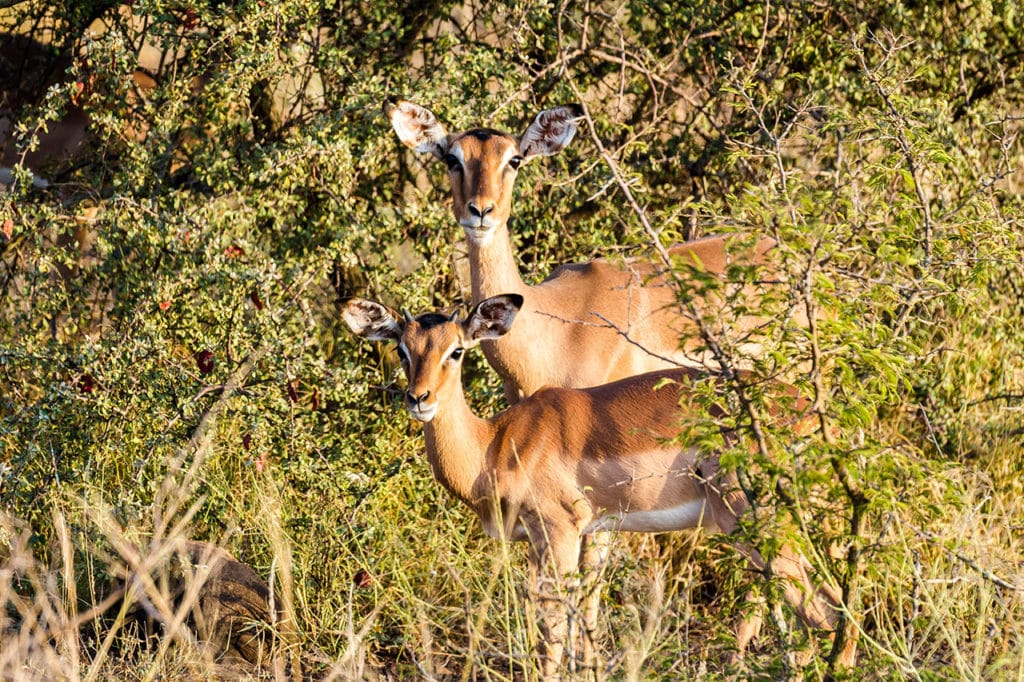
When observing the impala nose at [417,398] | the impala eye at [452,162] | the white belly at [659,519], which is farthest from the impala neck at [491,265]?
the white belly at [659,519]

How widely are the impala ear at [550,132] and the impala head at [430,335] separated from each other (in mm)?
1253

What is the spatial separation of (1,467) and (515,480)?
A: 2.11 m

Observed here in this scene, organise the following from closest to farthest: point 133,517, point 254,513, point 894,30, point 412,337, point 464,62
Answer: point 412,337 → point 133,517 → point 254,513 → point 464,62 → point 894,30

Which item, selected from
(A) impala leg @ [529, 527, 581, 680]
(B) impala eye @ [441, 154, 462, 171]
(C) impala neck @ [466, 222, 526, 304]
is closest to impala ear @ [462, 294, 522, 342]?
(C) impala neck @ [466, 222, 526, 304]

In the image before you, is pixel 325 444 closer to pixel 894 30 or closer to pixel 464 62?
pixel 464 62

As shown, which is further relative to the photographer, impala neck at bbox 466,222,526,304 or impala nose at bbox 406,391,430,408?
impala neck at bbox 466,222,526,304

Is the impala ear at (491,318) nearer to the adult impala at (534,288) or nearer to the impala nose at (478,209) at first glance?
the adult impala at (534,288)

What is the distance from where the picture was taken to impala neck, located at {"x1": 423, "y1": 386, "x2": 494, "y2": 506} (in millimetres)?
5070

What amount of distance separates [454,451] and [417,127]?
180 centimetres

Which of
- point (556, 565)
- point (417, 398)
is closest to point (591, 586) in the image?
point (556, 565)

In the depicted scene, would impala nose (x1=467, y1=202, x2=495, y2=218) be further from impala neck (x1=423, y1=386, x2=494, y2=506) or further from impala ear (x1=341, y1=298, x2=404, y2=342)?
impala neck (x1=423, y1=386, x2=494, y2=506)

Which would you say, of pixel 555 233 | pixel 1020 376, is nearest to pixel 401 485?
pixel 555 233

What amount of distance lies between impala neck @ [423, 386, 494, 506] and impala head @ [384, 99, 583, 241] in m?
1.02

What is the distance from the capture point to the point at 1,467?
5297mm
